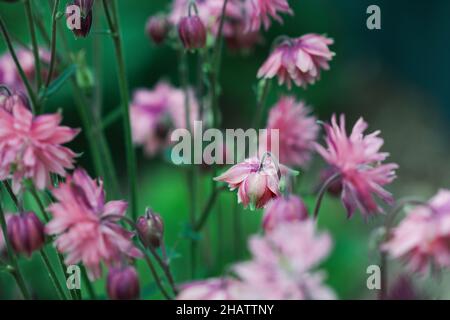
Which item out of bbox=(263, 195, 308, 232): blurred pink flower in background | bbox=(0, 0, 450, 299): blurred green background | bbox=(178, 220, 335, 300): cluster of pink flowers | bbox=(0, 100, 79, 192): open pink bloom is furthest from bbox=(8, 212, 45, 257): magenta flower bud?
bbox=(0, 0, 450, 299): blurred green background

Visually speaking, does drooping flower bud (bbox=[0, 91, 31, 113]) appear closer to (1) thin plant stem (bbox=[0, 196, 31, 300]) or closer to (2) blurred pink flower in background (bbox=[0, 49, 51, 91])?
(1) thin plant stem (bbox=[0, 196, 31, 300])

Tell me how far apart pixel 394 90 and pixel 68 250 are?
221 centimetres

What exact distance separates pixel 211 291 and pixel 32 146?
0.87ft

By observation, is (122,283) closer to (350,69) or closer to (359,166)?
(359,166)

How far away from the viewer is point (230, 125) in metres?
2.66

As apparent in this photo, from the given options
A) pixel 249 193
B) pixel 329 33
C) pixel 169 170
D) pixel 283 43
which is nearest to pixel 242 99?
pixel 329 33

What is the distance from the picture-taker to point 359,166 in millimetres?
1014

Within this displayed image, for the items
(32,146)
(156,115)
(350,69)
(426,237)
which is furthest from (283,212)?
(350,69)

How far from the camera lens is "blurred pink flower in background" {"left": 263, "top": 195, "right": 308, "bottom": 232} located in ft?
3.45

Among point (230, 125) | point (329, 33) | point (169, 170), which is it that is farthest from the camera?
point (329, 33)

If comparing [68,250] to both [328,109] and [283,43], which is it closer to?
[283,43]

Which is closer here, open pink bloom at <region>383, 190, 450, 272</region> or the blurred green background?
open pink bloom at <region>383, 190, 450, 272</region>

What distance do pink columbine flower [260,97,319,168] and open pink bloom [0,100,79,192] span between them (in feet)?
1.32
